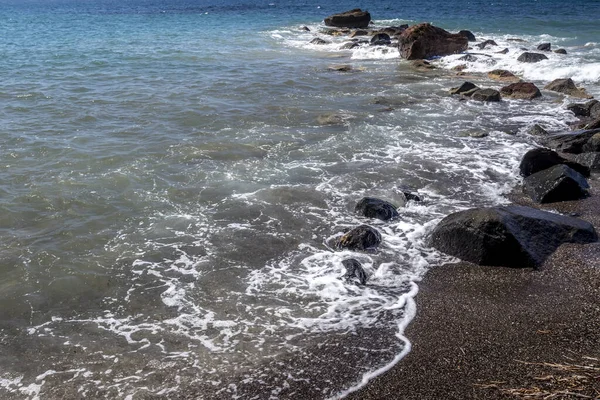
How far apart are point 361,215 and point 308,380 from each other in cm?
449

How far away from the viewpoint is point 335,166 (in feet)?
39.8

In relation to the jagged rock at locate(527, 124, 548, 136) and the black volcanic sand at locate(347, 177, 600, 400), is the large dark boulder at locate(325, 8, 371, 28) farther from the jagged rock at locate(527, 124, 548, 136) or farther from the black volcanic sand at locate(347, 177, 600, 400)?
the black volcanic sand at locate(347, 177, 600, 400)

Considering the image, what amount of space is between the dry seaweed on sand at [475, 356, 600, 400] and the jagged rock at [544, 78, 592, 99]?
608 inches

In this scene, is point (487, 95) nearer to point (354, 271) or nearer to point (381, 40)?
point (354, 271)

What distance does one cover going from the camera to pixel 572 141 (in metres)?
12.8

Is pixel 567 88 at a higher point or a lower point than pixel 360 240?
higher

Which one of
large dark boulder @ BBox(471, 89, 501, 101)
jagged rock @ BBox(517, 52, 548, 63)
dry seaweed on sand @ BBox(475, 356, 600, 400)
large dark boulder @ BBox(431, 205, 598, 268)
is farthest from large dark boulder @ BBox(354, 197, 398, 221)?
jagged rock @ BBox(517, 52, 548, 63)

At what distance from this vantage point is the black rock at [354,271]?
7.51m

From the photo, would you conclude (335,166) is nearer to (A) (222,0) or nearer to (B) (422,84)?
(B) (422,84)

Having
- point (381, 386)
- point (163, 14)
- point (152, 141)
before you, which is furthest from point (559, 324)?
point (163, 14)

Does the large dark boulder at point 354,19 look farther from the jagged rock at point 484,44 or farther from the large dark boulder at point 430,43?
the large dark boulder at point 430,43

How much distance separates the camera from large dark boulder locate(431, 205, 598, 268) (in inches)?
304

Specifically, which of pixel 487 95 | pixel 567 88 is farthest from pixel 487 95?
pixel 567 88

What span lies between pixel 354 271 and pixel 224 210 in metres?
3.27
